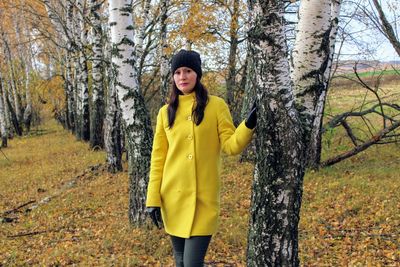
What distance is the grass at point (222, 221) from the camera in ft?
17.0

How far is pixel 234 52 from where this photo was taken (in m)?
15.4

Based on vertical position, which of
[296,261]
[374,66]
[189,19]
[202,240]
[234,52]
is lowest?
[296,261]

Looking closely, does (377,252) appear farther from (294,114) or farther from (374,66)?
(374,66)

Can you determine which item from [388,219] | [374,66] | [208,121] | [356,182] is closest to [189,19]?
[374,66]

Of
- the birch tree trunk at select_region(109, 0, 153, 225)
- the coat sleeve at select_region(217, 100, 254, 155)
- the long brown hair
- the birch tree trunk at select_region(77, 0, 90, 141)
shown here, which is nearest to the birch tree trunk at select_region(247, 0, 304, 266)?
the coat sleeve at select_region(217, 100, 254, 155)

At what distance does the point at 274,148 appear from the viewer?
118 inches

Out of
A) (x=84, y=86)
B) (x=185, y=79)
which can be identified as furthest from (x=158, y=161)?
(x=84, y=86)

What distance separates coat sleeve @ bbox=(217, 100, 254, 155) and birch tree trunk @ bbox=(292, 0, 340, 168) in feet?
2.10

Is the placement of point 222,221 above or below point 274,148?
below

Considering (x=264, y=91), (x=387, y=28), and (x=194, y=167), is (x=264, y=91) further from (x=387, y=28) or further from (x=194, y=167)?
(x=387, y=28)

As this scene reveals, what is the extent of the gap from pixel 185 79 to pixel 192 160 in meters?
0.64

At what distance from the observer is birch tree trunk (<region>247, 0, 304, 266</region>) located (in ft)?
9.73

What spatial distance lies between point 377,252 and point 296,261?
2.37 metres

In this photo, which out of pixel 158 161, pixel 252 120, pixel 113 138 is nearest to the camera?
pixel 252 120
